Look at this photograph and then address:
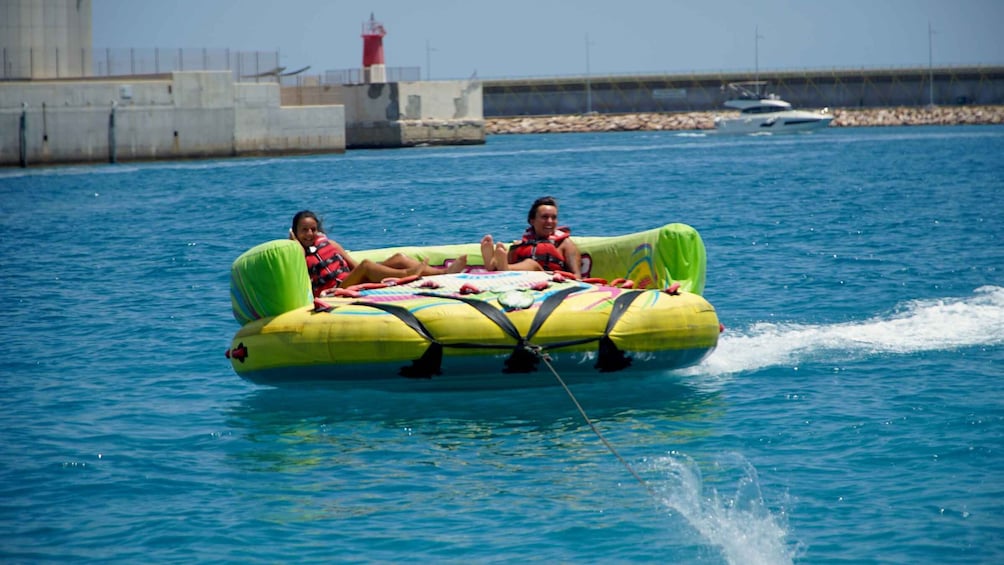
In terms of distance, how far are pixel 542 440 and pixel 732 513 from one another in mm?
1620

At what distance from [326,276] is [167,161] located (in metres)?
32.5

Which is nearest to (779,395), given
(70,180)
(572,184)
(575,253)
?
(575,253)

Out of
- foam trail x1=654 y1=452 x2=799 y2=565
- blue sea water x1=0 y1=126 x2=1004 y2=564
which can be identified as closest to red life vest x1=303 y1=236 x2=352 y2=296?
blue sea water x1=0 y1=126 x2=1004 y2=564

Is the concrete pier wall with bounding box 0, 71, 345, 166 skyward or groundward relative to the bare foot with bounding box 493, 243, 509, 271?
skyward

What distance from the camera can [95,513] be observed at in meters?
6.39

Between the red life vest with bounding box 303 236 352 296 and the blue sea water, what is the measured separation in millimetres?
888

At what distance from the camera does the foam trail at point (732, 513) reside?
561 cm

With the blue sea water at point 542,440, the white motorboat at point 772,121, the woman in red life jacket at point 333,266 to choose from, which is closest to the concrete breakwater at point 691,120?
the white motorboat at point 772,121

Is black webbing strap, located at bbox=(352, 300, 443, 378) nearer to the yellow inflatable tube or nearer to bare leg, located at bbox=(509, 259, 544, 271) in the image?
the yellow inflatable tube

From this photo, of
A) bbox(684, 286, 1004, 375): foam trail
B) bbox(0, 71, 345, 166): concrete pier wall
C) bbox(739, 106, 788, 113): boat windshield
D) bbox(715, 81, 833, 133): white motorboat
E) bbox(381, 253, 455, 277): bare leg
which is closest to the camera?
bbox(381, 253, 455, 277): bare leg

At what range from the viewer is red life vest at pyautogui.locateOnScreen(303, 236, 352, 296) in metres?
9.28

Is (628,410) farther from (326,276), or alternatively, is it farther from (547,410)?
(326,276)

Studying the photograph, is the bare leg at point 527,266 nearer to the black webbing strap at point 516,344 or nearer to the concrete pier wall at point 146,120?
the black webbing strap at point 516,344

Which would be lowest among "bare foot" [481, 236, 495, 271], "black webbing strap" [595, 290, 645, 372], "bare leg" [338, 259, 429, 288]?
"black webbing strap" [595, 290, 645, 372]
